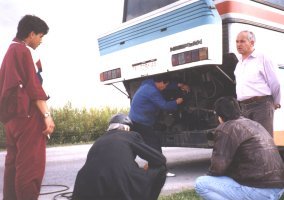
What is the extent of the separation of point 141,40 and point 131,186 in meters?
4.22

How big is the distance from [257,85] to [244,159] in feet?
5.99

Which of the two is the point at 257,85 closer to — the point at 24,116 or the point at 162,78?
the point at 162,78

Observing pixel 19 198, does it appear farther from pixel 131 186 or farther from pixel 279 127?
pixel 279 127

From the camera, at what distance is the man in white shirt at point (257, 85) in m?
5.13

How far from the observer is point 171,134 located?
7.10 metres

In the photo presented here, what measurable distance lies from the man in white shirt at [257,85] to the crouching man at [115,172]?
2112 mm

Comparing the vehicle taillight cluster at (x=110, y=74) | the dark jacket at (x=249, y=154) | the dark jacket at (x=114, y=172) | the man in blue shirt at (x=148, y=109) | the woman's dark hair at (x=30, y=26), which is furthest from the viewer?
the vehicle taillight cluster at (x=110, y=74)

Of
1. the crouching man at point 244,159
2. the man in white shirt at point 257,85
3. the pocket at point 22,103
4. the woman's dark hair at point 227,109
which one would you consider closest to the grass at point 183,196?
the man in white shirt at point 257,85

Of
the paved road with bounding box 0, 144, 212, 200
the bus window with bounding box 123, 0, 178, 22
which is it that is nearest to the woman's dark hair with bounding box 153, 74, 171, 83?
the bus window with bounding box 123, 0, 178, 22

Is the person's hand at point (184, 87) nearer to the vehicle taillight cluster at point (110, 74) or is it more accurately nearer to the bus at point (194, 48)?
the bus at point (194, 48)

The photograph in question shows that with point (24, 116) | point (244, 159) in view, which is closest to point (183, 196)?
point (244, 159)

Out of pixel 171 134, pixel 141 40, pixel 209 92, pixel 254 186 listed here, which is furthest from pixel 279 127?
pixel 254 186

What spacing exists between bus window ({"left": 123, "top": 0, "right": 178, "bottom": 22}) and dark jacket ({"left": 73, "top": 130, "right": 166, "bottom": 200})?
13.4 feet

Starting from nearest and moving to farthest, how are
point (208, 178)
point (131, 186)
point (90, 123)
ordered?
point (131, 186)
point (208, 178)
point (90, 123)
